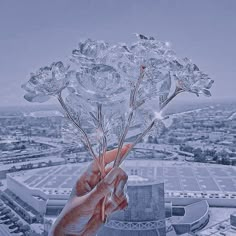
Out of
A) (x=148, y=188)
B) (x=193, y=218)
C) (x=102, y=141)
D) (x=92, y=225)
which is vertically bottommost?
(x=193, y=218)

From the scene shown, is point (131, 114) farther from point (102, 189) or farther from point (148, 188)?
point (148, 188)

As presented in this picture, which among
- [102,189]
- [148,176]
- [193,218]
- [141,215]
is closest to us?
[102,189]

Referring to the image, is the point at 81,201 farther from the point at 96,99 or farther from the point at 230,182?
the point at 230,182

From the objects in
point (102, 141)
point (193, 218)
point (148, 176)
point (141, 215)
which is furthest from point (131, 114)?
point (148, 176)

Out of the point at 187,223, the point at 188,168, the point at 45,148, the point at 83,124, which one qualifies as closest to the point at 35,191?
the point at 187,223

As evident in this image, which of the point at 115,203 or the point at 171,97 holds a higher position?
the point at 171,97

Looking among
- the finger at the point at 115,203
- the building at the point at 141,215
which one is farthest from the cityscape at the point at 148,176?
the finger at the point at 115,203

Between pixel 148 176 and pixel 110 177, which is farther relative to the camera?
pixel 148 176

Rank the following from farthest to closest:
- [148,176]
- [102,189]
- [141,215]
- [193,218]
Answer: [148,176] < [193,218] < [141,215] < [102,189]

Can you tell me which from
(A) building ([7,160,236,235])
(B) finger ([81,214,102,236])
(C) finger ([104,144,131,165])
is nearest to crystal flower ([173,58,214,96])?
(C) finger ([104,144,131,165])
